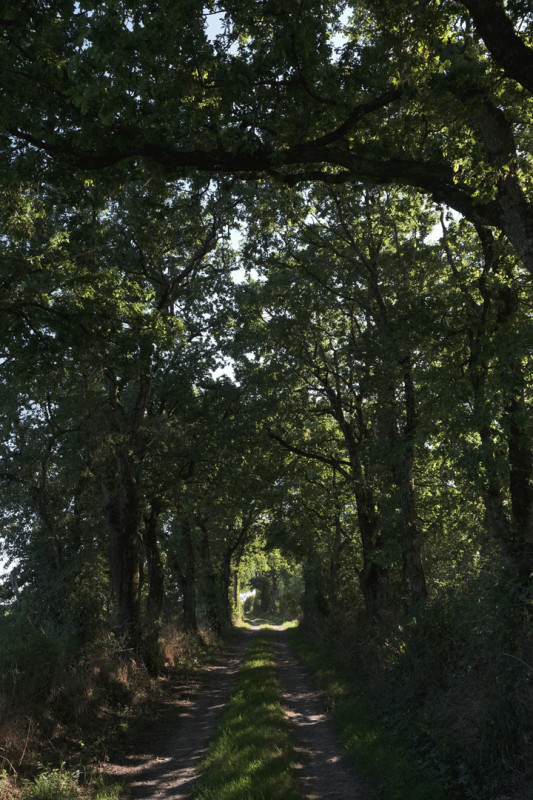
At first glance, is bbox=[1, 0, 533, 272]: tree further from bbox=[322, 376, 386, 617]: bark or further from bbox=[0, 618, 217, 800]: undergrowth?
bbox=[322, 376, 386, 617]: bark

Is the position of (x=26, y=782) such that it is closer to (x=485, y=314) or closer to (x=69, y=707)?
(x=69, y=707)

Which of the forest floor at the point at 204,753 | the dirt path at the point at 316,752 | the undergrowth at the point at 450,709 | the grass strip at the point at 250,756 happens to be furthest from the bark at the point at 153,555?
the undergrowth at the point at 450,709

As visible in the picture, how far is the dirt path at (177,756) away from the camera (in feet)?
24.1

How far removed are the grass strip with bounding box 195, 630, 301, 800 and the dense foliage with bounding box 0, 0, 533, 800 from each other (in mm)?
2224

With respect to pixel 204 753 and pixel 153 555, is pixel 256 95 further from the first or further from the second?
pixel 153 555

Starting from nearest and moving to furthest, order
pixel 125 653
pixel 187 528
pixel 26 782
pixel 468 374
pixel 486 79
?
pixel 486 79 < pixel 26 782 < pixel 468 374 < pixel 125 653 < pixel 187 528

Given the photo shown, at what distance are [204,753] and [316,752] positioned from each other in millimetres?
1941

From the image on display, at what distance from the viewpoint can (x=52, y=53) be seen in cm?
698

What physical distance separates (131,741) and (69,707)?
132 cm

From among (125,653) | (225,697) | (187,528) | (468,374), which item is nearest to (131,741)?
(125,653)

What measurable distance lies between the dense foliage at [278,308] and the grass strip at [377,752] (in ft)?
1.22

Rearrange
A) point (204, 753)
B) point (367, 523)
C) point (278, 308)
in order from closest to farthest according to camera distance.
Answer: point (204, 753) → point (278, 308) → point (367, 523)

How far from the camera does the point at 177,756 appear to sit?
8.95 m

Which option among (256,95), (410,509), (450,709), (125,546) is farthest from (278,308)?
(450,709)
